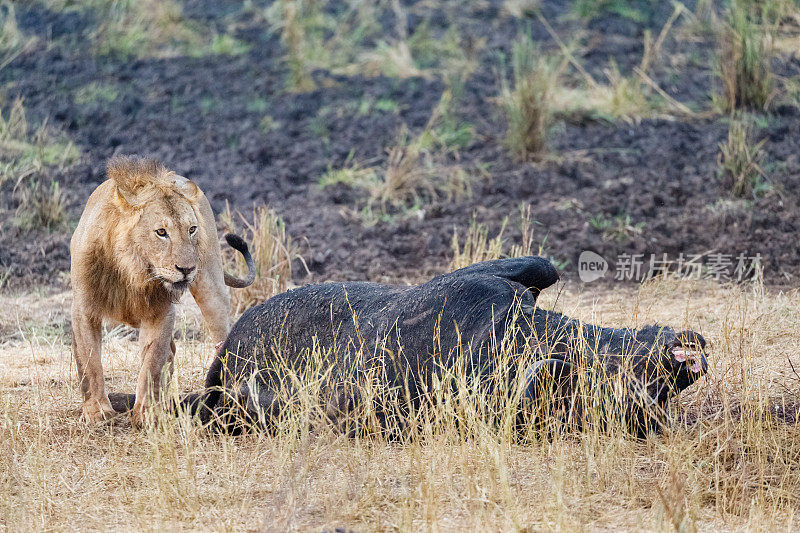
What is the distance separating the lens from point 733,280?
7.07 meters

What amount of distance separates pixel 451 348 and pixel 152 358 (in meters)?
1.46

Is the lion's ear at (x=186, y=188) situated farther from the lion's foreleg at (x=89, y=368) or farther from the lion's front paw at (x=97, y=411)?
the lion's front paw at (x=97, y=411)

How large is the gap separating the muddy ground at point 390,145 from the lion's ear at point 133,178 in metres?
2.86

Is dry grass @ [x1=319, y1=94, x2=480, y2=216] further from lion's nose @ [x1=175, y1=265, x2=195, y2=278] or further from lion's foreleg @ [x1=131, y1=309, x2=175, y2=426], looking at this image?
lion's nose @ [x1=175, y1=265, x2=195, y2=278]

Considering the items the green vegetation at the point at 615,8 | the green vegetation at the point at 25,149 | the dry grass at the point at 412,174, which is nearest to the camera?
the dry grass at the point at 412,174

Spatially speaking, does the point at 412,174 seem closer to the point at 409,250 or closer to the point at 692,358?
the point at 409,250

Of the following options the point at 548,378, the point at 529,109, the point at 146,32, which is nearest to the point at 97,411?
the point at 548,378

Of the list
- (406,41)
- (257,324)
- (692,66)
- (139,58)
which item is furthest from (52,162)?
(692,66)

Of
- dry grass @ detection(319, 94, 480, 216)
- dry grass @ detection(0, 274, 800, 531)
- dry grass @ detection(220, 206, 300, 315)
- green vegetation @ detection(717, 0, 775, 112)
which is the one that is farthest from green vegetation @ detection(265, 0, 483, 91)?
dry grass @ detection(0, 274, 800, 531)

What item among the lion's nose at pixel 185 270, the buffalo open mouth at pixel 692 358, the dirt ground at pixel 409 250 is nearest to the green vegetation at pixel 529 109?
the dirt ground at pixel 409 250

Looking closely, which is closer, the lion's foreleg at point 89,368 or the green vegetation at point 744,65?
the lion's foreleg at point 89,368

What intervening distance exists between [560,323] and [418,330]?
60 cm

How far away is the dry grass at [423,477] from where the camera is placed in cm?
326

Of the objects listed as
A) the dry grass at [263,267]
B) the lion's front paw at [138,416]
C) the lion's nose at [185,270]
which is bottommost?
the dry grass at [263,267]
